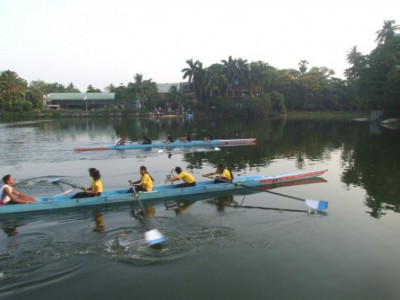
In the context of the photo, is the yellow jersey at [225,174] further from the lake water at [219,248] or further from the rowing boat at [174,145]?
the rowing boat at [174,145]

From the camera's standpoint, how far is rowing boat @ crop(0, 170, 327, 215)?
12.1 metres

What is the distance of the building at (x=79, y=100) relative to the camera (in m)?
92.1

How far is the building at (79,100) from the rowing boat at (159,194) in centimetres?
8250

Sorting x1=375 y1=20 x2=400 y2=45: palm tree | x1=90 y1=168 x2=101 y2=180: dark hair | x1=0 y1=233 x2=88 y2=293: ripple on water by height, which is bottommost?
x1=0 y1=233 x2=88 y2=293: ripple on water

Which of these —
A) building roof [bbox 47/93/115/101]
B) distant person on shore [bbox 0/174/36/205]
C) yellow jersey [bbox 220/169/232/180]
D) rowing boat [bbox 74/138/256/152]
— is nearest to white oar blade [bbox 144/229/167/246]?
distant person on shore [bbox 0/174/36/205]

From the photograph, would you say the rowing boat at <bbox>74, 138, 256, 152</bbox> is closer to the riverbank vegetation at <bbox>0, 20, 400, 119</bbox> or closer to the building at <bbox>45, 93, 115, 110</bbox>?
the riverbank vegetation at <bbox>0, 20, 400, 119</bbox>

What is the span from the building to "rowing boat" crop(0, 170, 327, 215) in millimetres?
82503

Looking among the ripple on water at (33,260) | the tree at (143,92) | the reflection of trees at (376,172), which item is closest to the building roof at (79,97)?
the tree at (143,92)

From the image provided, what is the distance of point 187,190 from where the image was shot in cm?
1419

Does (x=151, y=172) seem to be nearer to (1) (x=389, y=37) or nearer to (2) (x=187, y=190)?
(2) (x=187, y=190)

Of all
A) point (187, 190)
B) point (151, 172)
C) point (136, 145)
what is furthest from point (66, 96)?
point (187, 190)

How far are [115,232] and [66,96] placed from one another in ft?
295

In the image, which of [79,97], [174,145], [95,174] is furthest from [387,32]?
[79,97]

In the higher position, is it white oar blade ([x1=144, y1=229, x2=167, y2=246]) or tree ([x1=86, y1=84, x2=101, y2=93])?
tree ([x1=86, y1=84, x2=101, y2=93])
